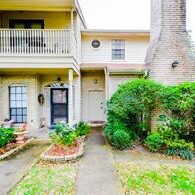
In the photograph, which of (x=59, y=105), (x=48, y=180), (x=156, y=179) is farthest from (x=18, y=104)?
(x=156, y=179)

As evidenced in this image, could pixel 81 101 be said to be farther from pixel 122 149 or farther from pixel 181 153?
pixel 181 153

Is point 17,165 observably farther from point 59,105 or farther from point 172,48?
point 59,105

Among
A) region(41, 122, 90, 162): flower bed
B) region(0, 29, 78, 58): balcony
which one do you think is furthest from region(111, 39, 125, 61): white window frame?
region(41, 122, 90, 162): flower bed

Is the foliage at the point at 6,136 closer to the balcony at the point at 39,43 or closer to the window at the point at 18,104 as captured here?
the balcony at the point at 39,43

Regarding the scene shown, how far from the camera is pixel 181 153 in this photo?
369 inches

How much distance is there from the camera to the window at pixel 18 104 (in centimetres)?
1538

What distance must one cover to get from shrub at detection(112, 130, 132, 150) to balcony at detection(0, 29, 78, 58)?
4417mm

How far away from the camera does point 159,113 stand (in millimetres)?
10883

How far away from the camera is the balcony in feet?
40.2

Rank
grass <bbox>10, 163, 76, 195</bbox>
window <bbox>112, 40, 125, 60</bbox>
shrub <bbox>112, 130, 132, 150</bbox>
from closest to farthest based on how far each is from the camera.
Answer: grass <bbox>10, 163, 76, 195</bbox> → shrub <bbox>112, 130, 132, 150</bbox> → window <bbox>112, 40, 125, 60</bbox>

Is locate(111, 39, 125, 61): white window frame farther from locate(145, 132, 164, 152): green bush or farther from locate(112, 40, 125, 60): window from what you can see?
locate(145, 132, 164, 152): green bush

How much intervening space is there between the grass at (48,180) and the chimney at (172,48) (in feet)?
19.9

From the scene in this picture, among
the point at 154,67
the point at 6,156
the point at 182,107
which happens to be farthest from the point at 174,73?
the point at 6,156

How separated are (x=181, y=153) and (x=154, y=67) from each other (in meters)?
4.10
